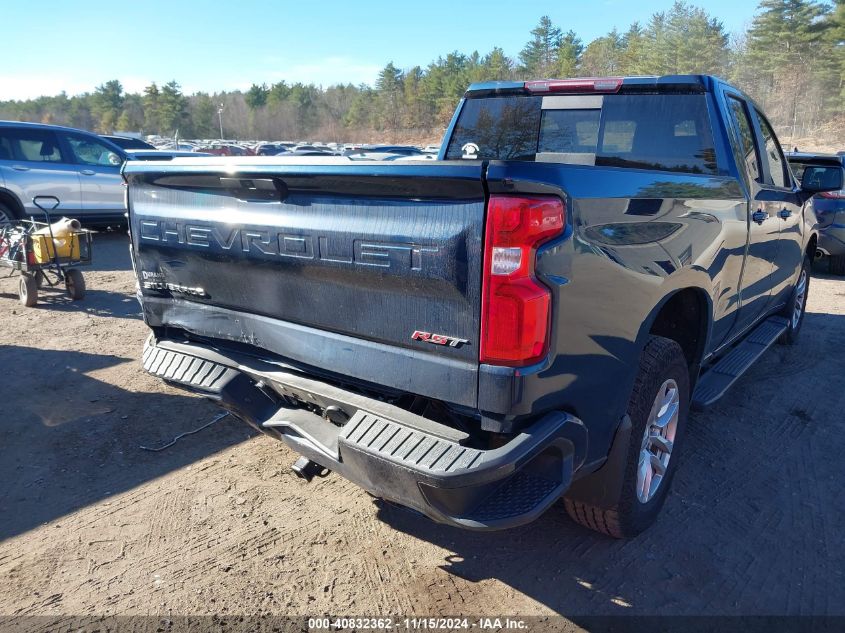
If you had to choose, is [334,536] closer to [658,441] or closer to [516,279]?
[658,441]

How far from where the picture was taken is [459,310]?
2.19 m

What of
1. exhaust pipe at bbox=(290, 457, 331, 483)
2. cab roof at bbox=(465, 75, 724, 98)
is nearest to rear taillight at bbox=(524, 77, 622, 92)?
cab roof at bbox=(465, 75, 724, 98)

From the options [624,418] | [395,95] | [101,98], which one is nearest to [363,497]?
[624,418]

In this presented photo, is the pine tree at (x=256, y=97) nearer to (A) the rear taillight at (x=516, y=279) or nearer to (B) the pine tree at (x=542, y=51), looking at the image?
(B) the pine tree at (x=542, y=51)

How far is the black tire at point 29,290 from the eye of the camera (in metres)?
7.23

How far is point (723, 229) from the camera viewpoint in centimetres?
341

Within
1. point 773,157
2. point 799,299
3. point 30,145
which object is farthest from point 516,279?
point 30,145

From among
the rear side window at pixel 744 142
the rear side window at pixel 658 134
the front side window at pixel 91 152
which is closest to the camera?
the rear side window at pixel 658 134

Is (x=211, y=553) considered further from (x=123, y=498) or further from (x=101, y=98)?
(x=101, y=98)

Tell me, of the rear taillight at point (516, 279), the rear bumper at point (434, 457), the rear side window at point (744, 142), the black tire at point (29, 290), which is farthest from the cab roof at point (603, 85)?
the black tire at point (29, 290)

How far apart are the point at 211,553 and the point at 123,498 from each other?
2.53 feet

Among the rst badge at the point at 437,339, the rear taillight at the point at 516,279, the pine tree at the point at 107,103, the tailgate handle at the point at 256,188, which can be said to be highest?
the pine tree at the point at 107,103

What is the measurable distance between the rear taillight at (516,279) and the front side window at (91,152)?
11344mm

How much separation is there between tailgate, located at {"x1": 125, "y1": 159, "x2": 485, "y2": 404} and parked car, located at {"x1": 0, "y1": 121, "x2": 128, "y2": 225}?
333 inches
